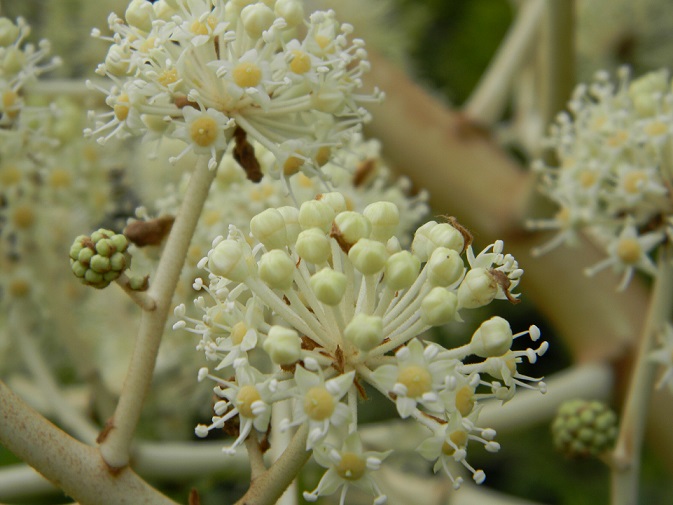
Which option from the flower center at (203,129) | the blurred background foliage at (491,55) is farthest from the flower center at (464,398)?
the blurred background foliage at (491,55)

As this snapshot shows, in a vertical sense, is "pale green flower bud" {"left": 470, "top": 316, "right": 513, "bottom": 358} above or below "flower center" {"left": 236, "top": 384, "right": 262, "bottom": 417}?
above

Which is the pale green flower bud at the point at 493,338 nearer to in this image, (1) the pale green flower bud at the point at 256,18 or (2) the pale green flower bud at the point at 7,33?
(1) the pale green flower bud at the point at 256,18

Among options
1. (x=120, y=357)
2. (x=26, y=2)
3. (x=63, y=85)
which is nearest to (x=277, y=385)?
(x=63, y=85)

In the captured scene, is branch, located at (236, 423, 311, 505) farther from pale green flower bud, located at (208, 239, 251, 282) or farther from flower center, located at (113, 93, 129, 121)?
flower center, located at (113, 93, 129, 121)

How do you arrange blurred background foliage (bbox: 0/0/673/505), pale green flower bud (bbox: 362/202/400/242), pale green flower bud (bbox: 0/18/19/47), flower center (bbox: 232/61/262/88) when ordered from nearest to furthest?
pale green flower bud (bbox: 362/202/400/242)
flower center (bbox: 232/61/262/88)
pale green flower bud (bbox: 0/18/19/47)
blurred background foliage (bbox: 0/0/673/505)

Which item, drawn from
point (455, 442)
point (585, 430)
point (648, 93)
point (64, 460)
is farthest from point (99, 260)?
point (648, 93)

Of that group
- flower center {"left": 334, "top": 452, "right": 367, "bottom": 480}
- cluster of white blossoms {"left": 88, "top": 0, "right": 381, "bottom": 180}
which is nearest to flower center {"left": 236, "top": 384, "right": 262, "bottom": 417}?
flower center {"left": 334, "top": 452, "right": 367, "bottom": 480}
